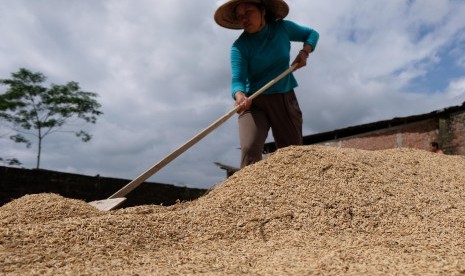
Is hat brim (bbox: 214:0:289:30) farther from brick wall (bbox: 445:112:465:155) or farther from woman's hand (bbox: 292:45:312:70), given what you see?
brick wall (bbox: 445:112:465:155)

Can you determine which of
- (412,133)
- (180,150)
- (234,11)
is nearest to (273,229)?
(180,150)

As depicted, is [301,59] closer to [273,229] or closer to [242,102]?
[242,102]

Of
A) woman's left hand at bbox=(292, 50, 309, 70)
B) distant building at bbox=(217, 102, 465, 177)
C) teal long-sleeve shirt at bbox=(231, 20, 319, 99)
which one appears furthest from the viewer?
distant building at bbox=(217, 102, 465, 177)

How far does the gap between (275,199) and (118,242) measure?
863 millimetres

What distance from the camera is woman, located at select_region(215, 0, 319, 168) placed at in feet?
10.0

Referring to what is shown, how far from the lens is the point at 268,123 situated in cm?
318

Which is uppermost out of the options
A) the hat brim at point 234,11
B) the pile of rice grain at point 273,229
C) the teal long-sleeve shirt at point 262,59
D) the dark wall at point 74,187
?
the hat brim at point 234,11

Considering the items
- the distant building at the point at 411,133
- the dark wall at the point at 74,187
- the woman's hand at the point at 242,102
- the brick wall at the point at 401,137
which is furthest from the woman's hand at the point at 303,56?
the brick wall at the point at 401,137

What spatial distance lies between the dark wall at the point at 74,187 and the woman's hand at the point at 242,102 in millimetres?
1649

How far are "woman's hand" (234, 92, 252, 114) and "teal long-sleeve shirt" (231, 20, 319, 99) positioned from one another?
6 cm

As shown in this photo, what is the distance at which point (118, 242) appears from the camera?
1854 millimetres

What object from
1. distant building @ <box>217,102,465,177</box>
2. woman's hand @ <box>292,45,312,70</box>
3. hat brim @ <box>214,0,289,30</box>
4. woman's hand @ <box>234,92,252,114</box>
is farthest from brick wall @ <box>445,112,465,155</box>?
woman's hand @ <box>234,92,252,114</box>

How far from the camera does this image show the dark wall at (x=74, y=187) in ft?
16.2

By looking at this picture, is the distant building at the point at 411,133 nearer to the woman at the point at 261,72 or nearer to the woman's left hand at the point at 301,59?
the woman's left hand at the point at 301,59
